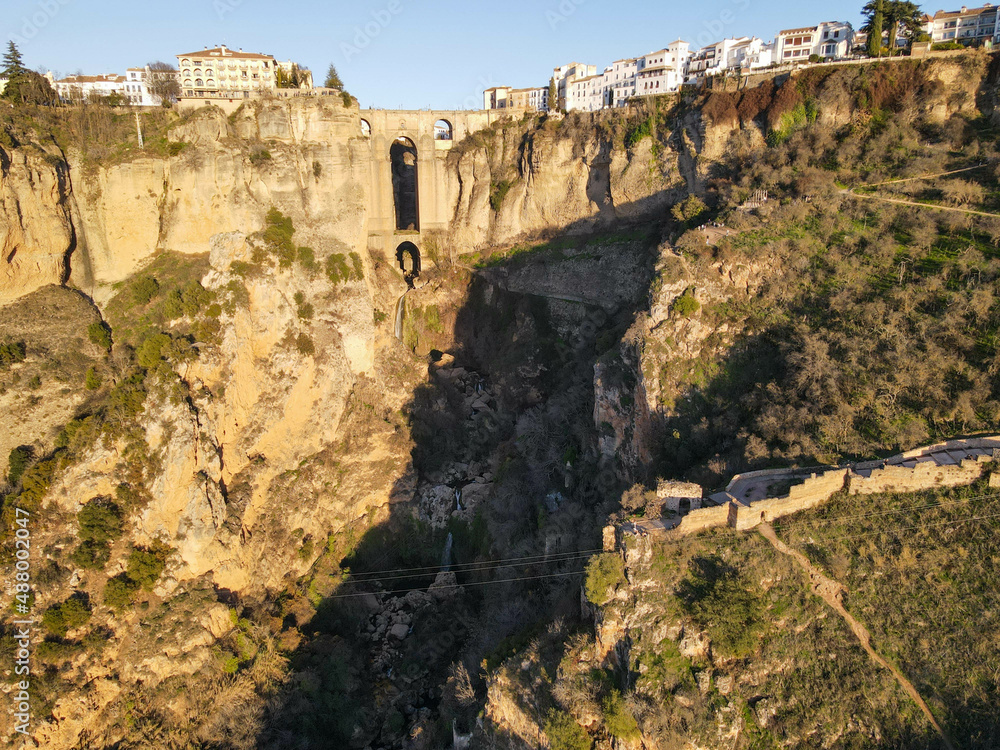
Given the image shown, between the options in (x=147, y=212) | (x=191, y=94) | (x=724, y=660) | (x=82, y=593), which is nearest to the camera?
(x=724, y=660)

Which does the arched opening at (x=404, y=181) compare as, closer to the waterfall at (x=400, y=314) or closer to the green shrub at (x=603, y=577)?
the waterfall at (x=400, y=314)

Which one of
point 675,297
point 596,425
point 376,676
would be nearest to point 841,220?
point 675,297

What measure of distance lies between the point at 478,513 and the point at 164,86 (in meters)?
29.9

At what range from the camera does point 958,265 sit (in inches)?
851

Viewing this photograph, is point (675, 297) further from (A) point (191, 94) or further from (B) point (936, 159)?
(A) point (191, 94)

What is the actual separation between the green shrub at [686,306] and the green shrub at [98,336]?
23.5 m

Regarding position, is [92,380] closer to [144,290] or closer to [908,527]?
Answer: [144,290]

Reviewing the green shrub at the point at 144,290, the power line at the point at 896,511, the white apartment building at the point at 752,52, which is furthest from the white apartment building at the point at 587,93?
the power line at the point at 896,511

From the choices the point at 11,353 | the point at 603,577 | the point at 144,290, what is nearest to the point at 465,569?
the point at 603,577

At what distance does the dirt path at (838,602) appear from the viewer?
42.0ft

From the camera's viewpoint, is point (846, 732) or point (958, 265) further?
point (958, 265)

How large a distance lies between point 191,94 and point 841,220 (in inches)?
1237

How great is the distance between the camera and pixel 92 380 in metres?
25.3

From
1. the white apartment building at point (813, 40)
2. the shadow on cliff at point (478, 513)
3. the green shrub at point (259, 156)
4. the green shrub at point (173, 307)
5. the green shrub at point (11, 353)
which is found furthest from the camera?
the white apartment building at point (813, 40)
